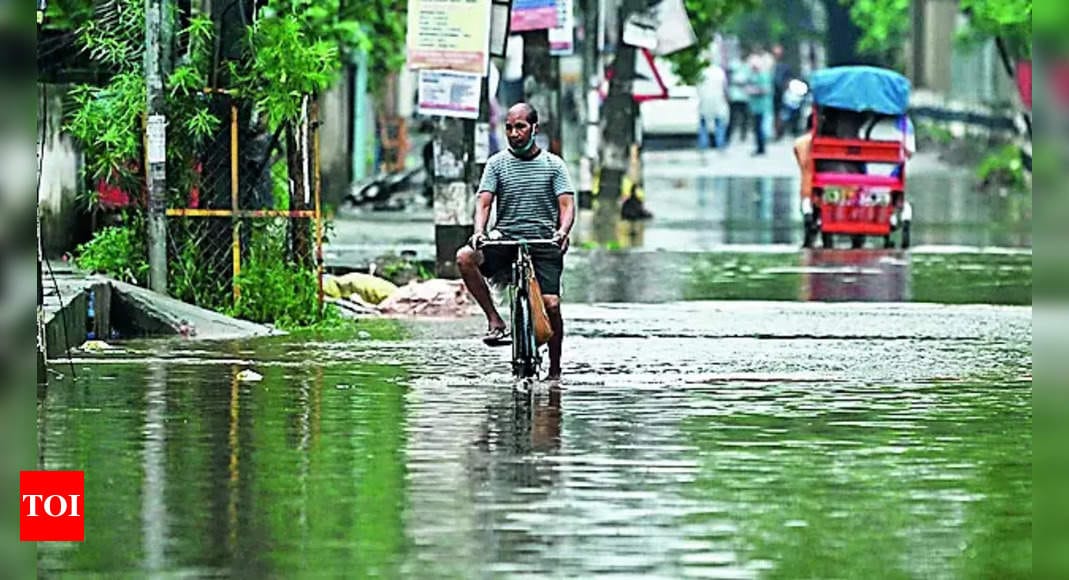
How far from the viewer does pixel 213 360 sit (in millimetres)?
17047

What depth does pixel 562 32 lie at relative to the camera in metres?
31.0

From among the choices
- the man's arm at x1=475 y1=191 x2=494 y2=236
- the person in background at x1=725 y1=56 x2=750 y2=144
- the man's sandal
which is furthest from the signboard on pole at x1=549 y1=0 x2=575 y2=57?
the person in background at x1=725 y1=56 x2=750 y2=144

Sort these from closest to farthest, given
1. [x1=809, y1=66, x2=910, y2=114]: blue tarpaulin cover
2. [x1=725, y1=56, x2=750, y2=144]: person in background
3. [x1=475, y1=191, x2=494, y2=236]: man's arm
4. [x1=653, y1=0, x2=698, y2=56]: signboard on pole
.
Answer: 1. [x1=475, y1=191, x2=494, y2=236]: man's arm
2. [x1=809, y1=66, x2=910, y2=114]: blue tarpaulin cover
3. [x1=653, y1=0, x2=698, y2=56]: signboard on pole
4. [x1=725, y1=56, x2=750, y2=144]: person in background

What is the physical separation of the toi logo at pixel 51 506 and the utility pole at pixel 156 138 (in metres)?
8.25

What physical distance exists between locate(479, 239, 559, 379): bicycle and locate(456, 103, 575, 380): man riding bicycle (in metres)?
0.13

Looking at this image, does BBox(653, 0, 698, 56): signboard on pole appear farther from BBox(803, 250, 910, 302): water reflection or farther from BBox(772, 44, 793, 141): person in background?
BBox(772, 44, 793, 141): person in background

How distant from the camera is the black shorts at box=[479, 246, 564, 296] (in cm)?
1634

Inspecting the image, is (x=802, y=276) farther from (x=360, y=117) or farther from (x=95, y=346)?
(x=360, y=117)

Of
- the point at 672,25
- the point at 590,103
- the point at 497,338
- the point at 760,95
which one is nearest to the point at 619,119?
the point at 590,103

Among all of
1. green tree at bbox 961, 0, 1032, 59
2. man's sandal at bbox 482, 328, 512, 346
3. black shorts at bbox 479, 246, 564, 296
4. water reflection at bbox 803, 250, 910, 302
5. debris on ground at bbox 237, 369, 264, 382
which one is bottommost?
water reflection at bbox 803, 250, 910, 302

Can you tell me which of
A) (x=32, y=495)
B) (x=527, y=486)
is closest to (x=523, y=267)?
(x=527, y=486)

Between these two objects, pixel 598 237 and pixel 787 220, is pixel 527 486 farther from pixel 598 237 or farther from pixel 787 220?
pixel 787 220

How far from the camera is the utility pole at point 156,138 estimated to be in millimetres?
19391

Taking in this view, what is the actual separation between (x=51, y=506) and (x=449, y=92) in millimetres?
12708
